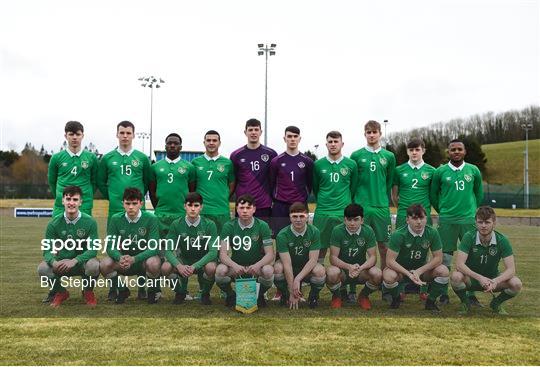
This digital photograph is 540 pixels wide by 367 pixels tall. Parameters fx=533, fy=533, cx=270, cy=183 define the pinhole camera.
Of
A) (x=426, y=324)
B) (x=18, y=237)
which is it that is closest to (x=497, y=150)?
(x=18, y=237)

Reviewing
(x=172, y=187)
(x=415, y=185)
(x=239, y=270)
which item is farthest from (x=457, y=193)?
(x=172, y=187)

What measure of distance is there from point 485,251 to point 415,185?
45.1 inches

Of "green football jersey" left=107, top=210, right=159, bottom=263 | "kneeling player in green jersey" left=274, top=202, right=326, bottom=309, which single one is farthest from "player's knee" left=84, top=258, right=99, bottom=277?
"kneeling player in green jersey" left=274, top=202, right=326, bottom=309

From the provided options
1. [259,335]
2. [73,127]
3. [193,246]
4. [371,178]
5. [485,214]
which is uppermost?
[73,127]

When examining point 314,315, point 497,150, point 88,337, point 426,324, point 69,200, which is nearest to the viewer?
point 88,337

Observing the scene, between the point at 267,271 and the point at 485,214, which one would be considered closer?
the point at 485,214

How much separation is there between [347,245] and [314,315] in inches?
36.4

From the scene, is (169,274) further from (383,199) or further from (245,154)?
(383,199)

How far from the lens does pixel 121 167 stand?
6.06 meters

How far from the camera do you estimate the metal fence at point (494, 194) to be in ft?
125

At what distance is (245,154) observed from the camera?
6.13 meters

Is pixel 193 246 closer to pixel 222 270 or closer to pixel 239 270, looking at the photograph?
pixel 222 270

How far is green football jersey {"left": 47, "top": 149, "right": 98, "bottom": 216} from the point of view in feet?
19.7

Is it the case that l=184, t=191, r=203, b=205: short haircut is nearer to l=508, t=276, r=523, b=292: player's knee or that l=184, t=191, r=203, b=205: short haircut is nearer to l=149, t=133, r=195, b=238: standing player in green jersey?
l=149, t=133, r=195, b=238: standing player in green jersey
